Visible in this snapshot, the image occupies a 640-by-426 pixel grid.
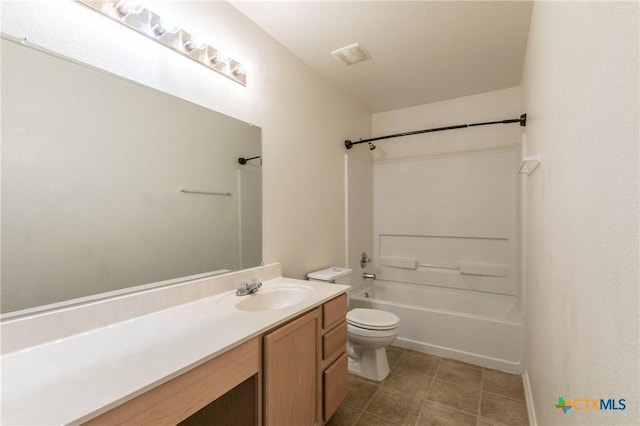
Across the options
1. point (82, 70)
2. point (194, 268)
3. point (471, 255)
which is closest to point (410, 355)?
point (471, 255)

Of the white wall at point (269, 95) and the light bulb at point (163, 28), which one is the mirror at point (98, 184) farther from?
the light bulb at point (163, 28)

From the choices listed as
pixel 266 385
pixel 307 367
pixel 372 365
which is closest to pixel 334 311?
pixel 307 367

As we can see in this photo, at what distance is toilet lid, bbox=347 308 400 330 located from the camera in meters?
2.03

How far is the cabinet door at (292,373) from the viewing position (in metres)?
1.10

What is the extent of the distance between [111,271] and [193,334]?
448 mm

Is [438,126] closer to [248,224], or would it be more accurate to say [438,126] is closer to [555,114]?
[555,114]

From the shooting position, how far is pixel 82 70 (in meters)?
1.06

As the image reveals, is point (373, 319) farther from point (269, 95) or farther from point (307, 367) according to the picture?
point (269, 95)

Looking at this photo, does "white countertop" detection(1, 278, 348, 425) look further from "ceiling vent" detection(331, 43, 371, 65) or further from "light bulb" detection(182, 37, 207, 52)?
"ceiling vent" detection(331, 43, 371, 65)

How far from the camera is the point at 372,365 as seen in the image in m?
2.14

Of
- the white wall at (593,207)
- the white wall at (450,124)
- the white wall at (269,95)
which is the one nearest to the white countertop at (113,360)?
the white wall at (269,95)

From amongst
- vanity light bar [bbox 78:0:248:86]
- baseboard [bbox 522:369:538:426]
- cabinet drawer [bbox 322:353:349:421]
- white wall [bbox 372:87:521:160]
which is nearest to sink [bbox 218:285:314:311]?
cabinet drawer [bbox 322:353:349:421]

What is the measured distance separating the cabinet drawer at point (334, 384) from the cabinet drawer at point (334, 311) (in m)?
0.24

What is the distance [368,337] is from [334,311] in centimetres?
68
